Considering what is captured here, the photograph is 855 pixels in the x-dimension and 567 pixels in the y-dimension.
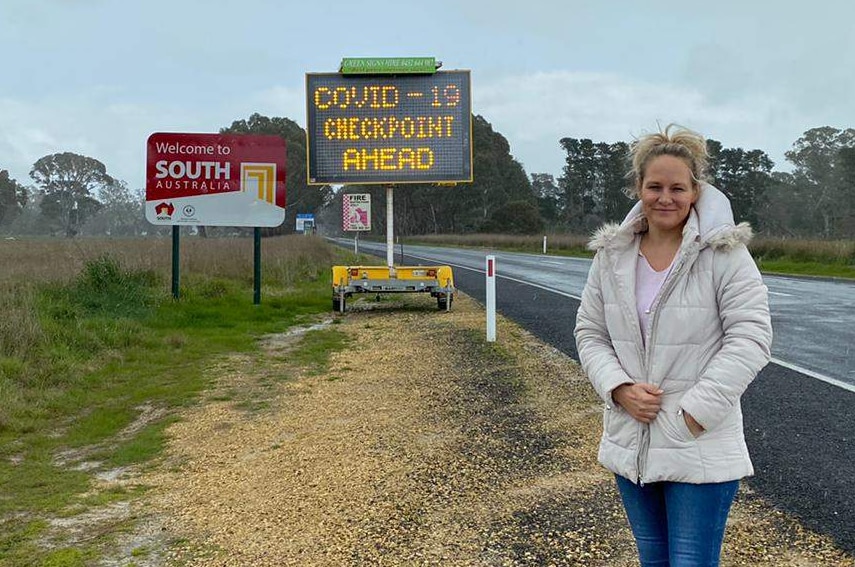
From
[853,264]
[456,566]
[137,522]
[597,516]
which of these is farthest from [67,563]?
[853,264]

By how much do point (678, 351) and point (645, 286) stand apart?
233 millimetres

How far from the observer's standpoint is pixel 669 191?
7.50 feet

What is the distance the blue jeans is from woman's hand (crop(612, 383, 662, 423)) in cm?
22

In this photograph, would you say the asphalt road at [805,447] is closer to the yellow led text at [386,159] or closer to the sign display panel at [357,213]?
the yellow led text at [386,159]

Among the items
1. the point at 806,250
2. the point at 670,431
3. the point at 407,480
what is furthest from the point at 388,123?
the point at 806,250

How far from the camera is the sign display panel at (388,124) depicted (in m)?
12.2

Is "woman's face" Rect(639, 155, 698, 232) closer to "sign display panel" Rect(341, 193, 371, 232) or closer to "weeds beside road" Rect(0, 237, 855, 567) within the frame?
"weeds beside road" Rect(0, 237, 855, 567)

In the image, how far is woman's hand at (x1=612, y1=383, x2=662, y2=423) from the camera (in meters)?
2.21

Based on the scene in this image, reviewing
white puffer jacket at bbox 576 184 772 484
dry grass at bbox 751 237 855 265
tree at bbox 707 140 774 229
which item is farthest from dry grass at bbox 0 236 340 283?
tree at bbox 707 140 774 229

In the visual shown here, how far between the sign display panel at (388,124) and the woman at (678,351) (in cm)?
998

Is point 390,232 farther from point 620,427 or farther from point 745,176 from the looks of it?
point 745,176

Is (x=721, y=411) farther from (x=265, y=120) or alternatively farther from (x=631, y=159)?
(x=265, y=120)

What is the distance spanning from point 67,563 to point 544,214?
7769 cm

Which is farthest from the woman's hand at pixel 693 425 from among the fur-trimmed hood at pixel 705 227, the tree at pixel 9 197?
the tree at pixel 9 197
